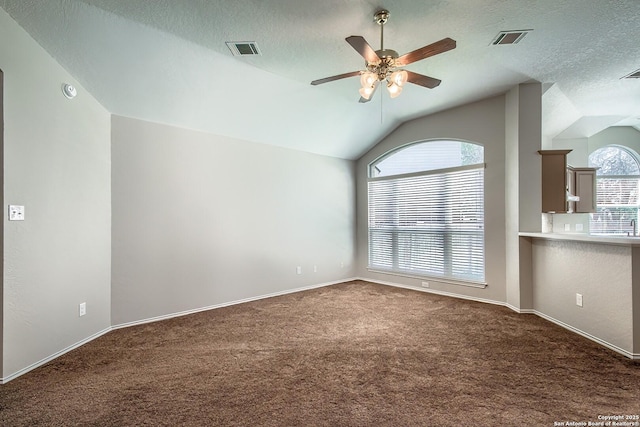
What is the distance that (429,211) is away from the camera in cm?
503

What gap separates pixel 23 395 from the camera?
200cm

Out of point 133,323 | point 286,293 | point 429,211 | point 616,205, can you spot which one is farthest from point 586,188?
point 133,323

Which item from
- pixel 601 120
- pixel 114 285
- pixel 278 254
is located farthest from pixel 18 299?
pixel 601 120

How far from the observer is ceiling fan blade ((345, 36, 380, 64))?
77.8 inches

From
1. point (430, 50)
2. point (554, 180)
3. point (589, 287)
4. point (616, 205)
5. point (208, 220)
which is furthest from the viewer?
point (616, 205)

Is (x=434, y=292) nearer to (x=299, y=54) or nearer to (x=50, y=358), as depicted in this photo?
(x=299, y=54)

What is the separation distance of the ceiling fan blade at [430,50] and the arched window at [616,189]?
6.13 meters

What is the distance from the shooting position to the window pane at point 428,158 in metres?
4.56

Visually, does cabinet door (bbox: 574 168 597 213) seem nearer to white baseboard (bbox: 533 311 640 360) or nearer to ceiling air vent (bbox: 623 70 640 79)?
ceiling air vent (bbox: 623 70 640 79)

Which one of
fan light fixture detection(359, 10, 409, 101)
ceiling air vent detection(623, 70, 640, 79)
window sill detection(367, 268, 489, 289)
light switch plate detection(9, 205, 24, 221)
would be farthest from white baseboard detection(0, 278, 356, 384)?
ceiling air vent detection(623, 70, 640, 79)

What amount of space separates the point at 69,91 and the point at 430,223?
16.8ft

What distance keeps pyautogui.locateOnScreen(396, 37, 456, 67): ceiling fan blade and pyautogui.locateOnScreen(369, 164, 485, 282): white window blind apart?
280 cm

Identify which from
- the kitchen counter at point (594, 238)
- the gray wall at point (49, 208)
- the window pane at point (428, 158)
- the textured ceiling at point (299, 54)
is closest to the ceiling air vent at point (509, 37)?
the textured ceiling at point (299, 54)

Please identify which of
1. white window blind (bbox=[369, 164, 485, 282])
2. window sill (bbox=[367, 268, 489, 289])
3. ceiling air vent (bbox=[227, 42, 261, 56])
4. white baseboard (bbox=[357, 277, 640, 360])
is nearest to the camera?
white baseboard (bbox=[357, 277, 640, 360])
